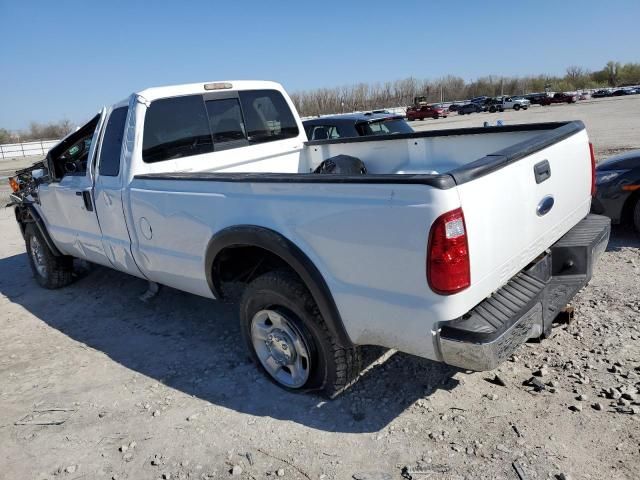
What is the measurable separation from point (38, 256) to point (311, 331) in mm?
4709

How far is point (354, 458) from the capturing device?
2766 millimetres

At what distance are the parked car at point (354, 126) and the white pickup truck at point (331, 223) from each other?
3414mm

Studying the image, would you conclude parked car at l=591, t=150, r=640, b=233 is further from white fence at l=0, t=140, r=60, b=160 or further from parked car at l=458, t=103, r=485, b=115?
parked car at l=458, t=103, r=485, b=115

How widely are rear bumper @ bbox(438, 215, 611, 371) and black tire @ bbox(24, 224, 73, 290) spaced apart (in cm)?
513

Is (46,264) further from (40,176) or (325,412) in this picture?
(325,412)

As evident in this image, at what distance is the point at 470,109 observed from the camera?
190 ft

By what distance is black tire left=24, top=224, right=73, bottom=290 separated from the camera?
19.8 feet

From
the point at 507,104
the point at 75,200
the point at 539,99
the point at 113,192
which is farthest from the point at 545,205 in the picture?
the point at 539,99

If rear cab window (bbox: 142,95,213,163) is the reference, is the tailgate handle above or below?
below

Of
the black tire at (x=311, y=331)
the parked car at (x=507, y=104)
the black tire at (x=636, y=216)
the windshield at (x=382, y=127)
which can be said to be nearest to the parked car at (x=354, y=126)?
the windshield at (x=382, y=127)

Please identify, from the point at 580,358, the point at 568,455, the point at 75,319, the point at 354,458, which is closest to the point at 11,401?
the point at 75,319

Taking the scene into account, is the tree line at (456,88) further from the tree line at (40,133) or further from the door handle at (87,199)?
the door handle at (87,199)

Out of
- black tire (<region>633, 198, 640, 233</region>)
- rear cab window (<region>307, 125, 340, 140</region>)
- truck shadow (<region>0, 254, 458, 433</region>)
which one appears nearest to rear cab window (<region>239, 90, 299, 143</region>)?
truck shadow (<region>0, 254, 458, 433</region>)

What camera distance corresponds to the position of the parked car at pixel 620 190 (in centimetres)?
545
